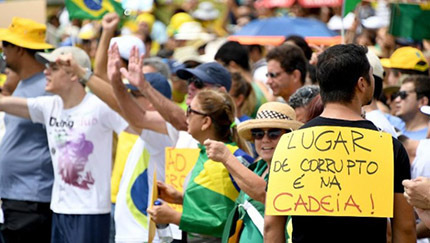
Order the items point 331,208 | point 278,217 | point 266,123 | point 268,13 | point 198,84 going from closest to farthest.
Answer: point 331,208 → point 278,217 → point 266,123 → point 198,84 → point 268,13

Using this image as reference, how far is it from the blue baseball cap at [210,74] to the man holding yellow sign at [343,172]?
Result: 2.69 meters

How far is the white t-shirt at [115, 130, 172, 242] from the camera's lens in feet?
23.7

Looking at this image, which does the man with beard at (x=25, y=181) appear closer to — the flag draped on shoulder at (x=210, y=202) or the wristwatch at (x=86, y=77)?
the wristwatch at (x=86, y=77)

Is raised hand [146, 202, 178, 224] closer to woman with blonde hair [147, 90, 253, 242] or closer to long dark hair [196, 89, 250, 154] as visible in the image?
woman with blonde hair [147, 90, 253, 242]

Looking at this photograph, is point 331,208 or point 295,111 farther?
point 295,111

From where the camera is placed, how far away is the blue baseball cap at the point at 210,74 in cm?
714

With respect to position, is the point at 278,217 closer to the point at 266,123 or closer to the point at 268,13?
the point at 266,123

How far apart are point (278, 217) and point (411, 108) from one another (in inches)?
132

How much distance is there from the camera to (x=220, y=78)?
7.22 meters

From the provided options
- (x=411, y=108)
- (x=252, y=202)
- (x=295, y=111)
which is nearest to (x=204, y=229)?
(x=252, y=202)

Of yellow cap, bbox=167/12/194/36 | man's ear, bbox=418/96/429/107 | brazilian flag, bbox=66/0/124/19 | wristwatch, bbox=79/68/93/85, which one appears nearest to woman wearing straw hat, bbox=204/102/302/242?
wristwatch, bbox=79/68/93/85

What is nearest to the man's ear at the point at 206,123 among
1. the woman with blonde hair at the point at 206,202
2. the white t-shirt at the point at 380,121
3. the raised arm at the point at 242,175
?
the woman with blonde hair at the point at 206,202

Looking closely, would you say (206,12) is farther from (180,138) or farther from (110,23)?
(180,138)

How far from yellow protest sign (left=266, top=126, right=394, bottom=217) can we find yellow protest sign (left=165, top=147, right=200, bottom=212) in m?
2.15
